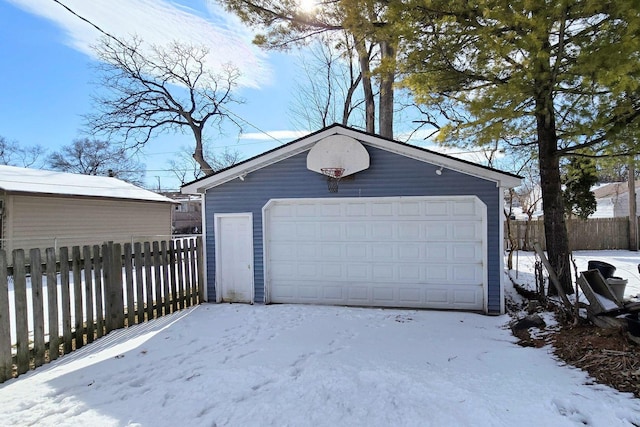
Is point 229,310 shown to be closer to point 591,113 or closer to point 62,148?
point 591,113

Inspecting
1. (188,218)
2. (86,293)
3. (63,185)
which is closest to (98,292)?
(86,293)

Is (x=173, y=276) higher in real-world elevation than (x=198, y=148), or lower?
lower

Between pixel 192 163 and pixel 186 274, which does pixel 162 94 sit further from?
pixel 186 274

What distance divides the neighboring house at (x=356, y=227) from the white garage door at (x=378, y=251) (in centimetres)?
2

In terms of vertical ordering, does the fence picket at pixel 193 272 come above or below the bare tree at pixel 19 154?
below

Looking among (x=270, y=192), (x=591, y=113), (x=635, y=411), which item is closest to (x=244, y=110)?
(x=270, y=192)

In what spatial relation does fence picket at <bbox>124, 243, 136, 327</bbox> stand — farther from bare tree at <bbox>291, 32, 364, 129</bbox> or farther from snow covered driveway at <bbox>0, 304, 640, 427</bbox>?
bare tree at <bbox>291, 32, 364, 129</bbox>

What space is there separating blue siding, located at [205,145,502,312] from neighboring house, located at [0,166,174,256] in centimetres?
800

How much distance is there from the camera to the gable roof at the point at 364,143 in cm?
630

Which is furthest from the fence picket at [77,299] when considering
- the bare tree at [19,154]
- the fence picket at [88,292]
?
the bare tree at [19,154]

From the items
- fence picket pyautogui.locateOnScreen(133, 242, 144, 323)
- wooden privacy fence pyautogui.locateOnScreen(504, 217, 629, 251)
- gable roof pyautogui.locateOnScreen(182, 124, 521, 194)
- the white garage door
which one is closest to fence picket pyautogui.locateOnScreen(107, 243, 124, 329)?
fence picket pyautogui.locateOnScreen(133, 242, 144, 323)

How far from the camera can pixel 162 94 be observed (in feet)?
74.9

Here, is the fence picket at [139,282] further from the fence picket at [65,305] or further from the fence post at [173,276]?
the fence picket at [65,305]

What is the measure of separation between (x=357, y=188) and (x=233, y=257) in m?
2.96
